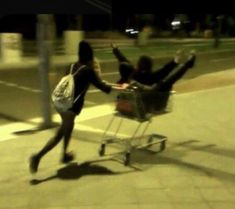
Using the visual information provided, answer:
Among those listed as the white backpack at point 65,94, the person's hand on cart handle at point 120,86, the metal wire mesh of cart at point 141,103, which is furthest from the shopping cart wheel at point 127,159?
the white backpack at point 65,94

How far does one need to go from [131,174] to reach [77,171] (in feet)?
2.06

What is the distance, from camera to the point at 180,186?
5488 millimetres

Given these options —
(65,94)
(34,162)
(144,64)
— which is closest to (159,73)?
(144,64)

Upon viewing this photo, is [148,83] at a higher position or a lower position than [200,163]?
higher

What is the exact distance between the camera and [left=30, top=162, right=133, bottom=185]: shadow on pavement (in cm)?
579

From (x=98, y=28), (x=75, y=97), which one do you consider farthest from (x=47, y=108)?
(x=98, y=28)

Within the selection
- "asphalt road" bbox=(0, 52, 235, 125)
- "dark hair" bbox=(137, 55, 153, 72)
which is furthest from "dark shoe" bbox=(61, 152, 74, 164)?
"dark hair" bbox=(137, 55, 153, 72)

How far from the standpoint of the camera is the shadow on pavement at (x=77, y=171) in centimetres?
579

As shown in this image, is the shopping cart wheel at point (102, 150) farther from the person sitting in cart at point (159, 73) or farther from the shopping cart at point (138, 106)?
the person sitting in cart at point (159, 73)

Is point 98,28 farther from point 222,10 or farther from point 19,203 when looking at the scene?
point 19,203

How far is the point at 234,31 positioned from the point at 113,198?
54.8 m

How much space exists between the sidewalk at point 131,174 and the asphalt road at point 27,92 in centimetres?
86

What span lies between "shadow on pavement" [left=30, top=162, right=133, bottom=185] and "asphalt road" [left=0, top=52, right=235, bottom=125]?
3.30 ft

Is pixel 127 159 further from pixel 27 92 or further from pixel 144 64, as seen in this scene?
pixel 27 92
